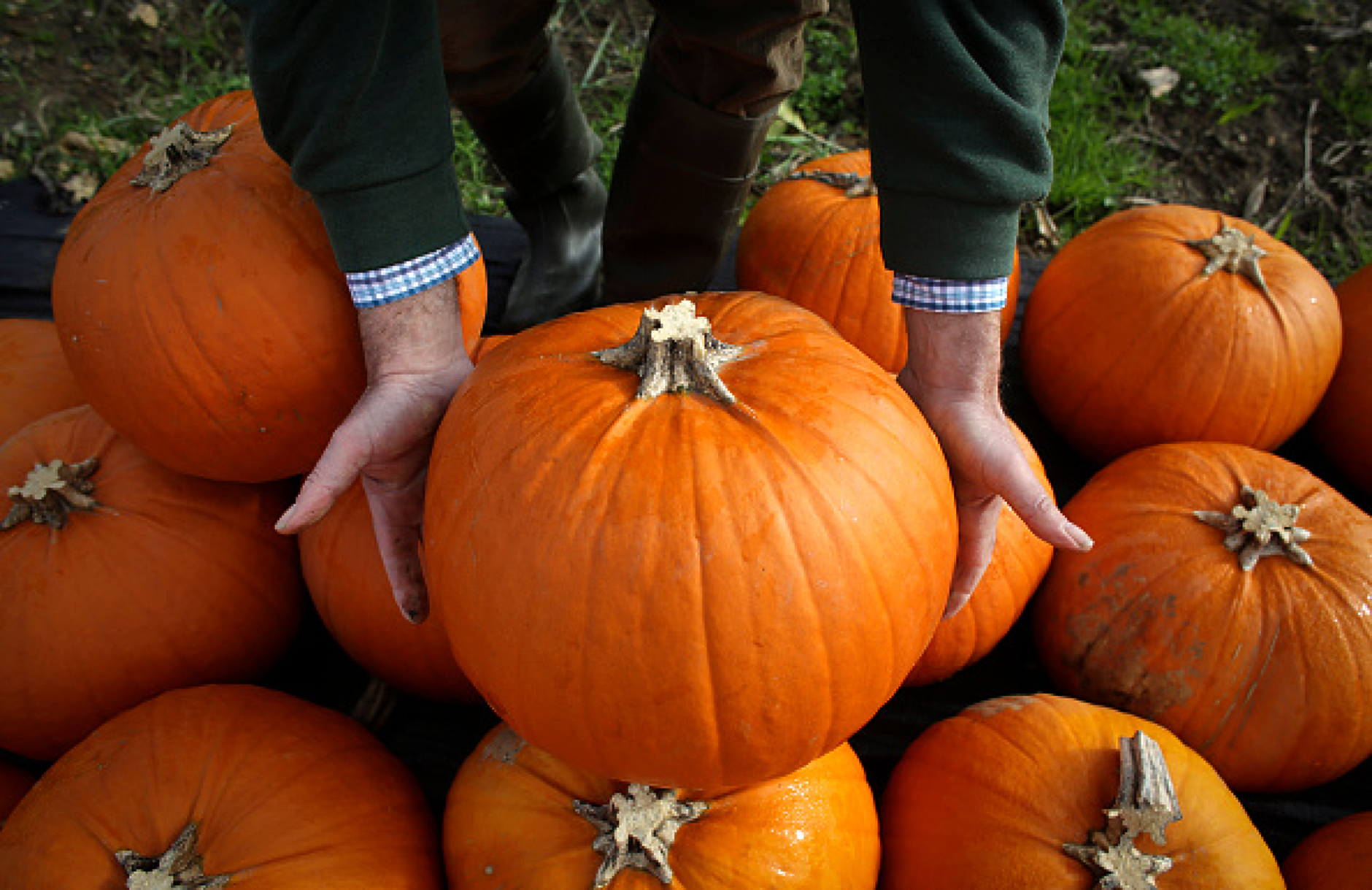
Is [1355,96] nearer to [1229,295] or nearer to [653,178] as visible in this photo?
[1229,295]

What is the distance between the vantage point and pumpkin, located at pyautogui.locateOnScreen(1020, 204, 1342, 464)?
2027mm

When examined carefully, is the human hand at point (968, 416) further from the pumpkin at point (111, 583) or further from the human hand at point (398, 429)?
the pumpkin at point (111, 583)

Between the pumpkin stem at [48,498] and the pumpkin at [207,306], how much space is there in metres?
0.16

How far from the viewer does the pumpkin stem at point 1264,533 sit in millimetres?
1646

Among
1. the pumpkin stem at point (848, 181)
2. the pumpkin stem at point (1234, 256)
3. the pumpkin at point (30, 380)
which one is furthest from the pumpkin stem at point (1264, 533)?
the pumpkin at point (30, 380)

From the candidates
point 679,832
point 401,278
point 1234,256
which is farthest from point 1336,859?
point 401,278

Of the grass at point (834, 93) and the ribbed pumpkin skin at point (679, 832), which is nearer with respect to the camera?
the ribbed pumpkin skin at point (679, 832)

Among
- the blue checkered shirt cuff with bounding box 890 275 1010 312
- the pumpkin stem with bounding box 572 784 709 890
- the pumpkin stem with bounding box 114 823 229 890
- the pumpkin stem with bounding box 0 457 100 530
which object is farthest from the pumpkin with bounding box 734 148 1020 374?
the pumpkin stem with bounding box 114 823 229 890

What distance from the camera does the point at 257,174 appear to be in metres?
1.50

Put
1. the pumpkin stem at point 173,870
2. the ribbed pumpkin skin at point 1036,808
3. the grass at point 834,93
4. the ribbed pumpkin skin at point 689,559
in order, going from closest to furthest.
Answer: the ribbed pumpkin skin at point 689,559 → the pumpkin stem at point 173,870 → the ribbed pumpkin skin at point 1036,808 → the grass at point 834,93

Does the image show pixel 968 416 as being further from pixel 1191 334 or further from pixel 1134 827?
pixel 1191 334

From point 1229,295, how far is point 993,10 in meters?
1.12

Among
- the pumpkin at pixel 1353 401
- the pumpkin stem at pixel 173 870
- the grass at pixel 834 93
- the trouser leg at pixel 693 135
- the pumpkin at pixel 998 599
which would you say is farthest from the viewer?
the grass at pixel 834 93

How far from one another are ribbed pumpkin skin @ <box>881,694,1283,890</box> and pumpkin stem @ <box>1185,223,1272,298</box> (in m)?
1.13
